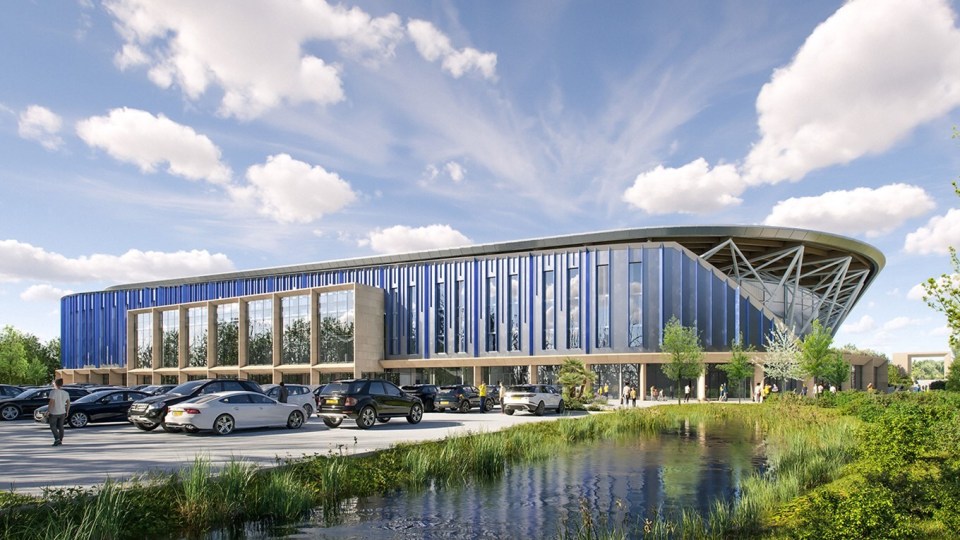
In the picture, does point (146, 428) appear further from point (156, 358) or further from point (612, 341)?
point (156, 358)

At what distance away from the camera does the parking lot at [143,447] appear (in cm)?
1290

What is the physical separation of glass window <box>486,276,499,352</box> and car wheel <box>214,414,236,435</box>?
40373mm

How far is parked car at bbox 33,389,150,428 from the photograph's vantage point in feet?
82.3

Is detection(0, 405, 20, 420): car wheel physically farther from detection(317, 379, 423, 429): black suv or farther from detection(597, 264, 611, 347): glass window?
detection(597, 264, 611, 347): glass window

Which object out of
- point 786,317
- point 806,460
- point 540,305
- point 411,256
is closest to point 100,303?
point 411,256

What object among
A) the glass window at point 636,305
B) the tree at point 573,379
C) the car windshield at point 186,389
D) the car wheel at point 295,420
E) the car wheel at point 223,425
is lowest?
the tree at point 573,379

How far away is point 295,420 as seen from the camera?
76.3ft

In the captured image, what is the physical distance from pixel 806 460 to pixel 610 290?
137ft

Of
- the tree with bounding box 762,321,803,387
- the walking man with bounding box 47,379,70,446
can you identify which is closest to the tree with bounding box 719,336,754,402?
the tree with bounding box 762,321,803,387

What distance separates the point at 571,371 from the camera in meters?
45.3

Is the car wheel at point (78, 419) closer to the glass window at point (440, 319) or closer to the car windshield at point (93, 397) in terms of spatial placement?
the car windshield at point (93, 397)

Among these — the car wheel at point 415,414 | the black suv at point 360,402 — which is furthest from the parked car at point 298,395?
the car wheel at point 415,414

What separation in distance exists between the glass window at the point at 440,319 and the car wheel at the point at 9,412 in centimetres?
3670

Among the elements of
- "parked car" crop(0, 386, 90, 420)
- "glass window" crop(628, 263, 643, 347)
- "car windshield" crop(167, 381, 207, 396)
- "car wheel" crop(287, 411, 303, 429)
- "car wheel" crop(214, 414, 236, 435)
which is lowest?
"parked car" crop(0, 386, 90, 420)
